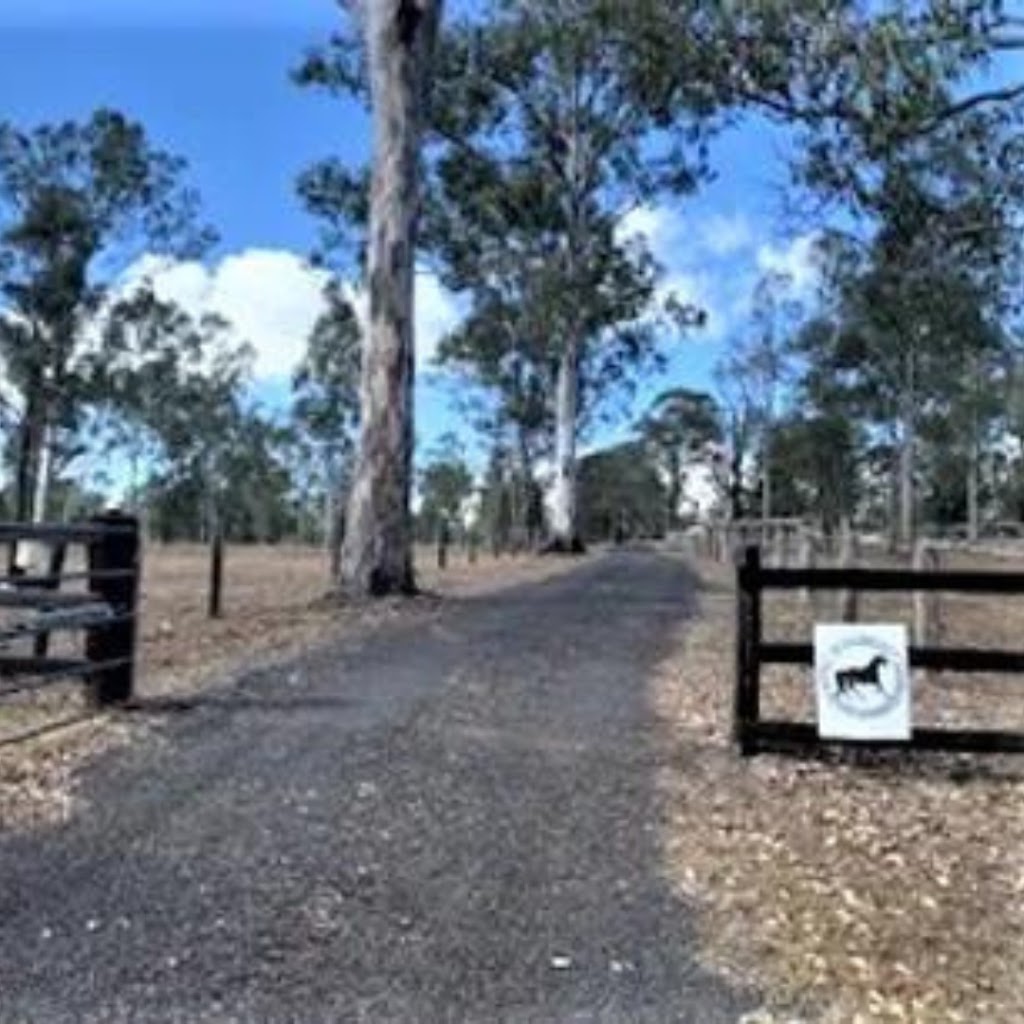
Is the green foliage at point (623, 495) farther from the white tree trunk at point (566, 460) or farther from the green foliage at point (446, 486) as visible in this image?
the white tree trunk at point (566, 460)

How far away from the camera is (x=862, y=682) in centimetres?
1102

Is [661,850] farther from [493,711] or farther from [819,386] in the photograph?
[819,386]

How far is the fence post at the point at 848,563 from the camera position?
17297 mm

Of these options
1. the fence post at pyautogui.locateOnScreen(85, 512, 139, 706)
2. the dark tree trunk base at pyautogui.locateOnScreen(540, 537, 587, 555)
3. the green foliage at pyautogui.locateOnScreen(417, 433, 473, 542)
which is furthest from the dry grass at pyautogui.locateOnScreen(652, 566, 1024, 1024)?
the green foliage at pyautogui.locateOnScreen(417, 433, 473, 542)

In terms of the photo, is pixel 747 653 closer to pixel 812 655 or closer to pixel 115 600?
pixel 812 655

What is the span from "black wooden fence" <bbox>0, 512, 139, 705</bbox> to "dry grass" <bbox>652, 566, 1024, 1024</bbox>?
3.56m

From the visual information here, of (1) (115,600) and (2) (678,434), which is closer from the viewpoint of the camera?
(1) (115,600)

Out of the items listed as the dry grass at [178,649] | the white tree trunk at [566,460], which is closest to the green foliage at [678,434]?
the white tree trunk at [566,460]

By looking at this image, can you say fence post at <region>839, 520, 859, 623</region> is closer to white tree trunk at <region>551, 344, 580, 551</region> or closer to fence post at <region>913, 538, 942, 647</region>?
fence post at <region>913, 538, 942, 647</region>

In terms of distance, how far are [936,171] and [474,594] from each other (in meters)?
8.63

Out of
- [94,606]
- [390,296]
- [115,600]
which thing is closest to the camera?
[94,606]

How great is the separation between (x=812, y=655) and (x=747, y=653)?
0.38 m

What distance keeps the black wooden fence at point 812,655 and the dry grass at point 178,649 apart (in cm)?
371

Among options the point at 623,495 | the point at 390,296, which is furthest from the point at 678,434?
the point at 390,296
